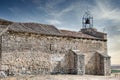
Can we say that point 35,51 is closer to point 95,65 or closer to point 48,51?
point 48,51

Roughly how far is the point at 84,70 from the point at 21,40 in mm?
7973

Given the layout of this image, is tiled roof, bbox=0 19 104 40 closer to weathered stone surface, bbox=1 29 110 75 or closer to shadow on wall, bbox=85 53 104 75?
weathered stone surface, bbox=1 29 110 75

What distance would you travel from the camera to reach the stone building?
20219mm

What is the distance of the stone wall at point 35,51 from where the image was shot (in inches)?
794

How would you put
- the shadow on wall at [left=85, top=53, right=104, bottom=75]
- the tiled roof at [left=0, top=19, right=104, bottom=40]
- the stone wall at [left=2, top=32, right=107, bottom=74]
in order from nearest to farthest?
the stone wall at [left=2, top=32, right=107, bottom=74] → the tiled roof at [left=0, top=19, right=104, bottom=40] → the shadow on wall at [left=85, top=53, right=104, bottom=75]

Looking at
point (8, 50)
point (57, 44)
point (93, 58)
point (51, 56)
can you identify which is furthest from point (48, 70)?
point (93, 58)

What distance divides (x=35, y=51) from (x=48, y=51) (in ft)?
5.21

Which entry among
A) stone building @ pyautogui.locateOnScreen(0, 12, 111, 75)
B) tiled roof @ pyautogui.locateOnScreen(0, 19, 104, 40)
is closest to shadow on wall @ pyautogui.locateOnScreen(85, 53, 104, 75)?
stone building @ pyautogui.locateOnScreen(0, 12, 111, 75)

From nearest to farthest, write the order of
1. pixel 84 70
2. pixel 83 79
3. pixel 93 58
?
pixel 83 79 < pixel 84 70 < pixel 93 58

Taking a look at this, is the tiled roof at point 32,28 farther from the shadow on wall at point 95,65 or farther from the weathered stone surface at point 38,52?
the shadow on wall at point 95,65

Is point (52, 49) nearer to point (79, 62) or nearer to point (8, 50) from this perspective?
point (79, 62)

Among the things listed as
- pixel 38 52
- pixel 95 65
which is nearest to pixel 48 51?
pixel 38 52

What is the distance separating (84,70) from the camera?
960 inches

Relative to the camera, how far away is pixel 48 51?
75.1 ft
